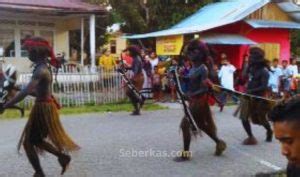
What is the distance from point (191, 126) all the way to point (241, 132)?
2.81 metres

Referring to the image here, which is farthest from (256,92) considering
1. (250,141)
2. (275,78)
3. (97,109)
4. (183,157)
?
(275,78)

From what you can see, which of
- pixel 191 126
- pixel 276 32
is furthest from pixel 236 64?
pixel 191 126

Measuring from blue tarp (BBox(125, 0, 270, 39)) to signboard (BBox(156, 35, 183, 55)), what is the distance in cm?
21

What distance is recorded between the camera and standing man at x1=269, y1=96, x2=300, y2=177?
1601 mm

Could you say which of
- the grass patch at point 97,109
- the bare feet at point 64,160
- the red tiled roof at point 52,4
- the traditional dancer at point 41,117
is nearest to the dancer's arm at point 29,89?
the traditional dancer at point 41,117

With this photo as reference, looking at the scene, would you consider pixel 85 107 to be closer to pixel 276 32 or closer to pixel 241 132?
pixel 241 132

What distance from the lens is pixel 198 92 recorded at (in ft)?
22.8

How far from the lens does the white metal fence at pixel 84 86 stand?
1393 cm

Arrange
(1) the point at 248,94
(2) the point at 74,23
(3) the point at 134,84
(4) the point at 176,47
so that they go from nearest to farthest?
(1) the point at 248,94 → (3) the point at 134,84 → (4) the point at 176,47 → (2) the point at 74,23

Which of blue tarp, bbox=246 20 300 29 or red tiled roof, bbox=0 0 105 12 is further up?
red tiled roof, bbox=0 0 105 12

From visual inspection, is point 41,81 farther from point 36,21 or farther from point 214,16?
point 36,21

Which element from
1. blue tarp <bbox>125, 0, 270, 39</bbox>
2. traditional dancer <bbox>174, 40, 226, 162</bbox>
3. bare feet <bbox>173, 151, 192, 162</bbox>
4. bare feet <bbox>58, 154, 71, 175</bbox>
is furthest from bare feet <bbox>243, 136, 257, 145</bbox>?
blue tarp <bbox>125, 0, 270, 39</bbox>

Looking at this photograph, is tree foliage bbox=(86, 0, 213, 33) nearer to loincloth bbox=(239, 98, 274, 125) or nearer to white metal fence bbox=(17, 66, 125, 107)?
white metal fence bbox=(17, 66, 125, 107)

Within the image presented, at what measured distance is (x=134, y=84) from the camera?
12.2 meters
